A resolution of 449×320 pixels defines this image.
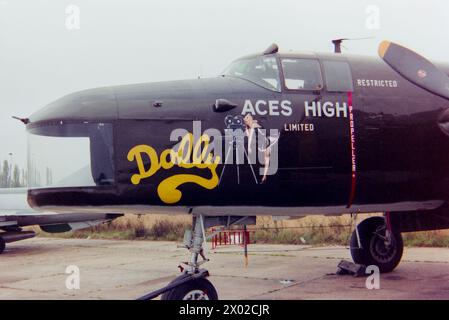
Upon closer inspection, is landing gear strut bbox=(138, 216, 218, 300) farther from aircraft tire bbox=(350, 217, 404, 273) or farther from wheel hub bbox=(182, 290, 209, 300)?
aircraft tire bbox=(350, 217, 404, 273)

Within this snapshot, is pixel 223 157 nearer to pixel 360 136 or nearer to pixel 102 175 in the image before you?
pixel 102 175

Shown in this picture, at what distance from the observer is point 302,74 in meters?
7.71

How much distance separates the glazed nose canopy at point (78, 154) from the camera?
21.4 feet

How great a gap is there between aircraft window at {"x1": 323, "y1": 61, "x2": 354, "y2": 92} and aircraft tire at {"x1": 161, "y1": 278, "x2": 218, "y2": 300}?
3.30 m

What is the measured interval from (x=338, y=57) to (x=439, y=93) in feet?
5.24

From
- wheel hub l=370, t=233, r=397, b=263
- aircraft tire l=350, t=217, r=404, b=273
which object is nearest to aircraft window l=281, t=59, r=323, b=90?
aircraft tire l=350, t=217, r=404, b=273

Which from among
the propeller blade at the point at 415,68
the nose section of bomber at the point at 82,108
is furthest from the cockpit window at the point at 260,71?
the nose section of bomber at the point at 82,108

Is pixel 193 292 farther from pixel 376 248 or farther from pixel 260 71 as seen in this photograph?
pixel 376 248

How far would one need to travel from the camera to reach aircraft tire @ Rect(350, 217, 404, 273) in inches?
442

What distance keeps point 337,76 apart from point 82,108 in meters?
3.71

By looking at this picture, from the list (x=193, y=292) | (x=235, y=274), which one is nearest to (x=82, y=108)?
(x=193, y=292)

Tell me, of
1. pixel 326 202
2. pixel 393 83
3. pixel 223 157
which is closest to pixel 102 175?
pixel 223 157

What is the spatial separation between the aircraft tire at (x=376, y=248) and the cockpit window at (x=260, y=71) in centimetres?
497
